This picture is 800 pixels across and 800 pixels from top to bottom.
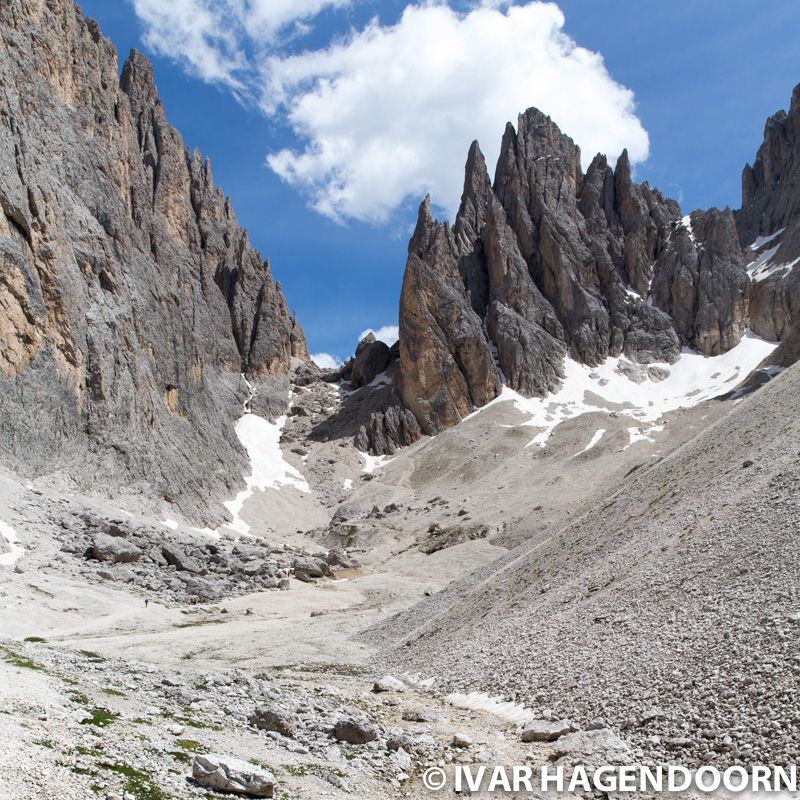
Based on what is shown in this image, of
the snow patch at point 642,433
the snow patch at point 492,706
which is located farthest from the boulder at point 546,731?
the snow patch at point 642,433

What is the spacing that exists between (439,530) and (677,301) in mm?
97963

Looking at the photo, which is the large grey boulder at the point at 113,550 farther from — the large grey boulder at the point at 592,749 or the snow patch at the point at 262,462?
the large grey boulder at the point at 592,749

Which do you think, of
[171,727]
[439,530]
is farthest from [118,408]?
[171,727]

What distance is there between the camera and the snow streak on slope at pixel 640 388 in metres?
121

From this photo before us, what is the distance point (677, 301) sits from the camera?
5979 inches

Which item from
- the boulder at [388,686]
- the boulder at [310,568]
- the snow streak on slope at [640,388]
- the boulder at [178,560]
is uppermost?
the snow streak on slope at [640,388]

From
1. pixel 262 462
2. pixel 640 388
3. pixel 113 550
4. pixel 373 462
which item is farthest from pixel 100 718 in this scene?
pixel 640 388

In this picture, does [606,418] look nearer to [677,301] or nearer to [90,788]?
[677,301]

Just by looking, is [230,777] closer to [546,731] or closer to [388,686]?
[546,731]

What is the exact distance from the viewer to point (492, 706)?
20328mm

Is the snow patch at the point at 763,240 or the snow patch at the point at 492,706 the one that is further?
the snow patch at the point at 763,240

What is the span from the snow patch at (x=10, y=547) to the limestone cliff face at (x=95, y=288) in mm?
12558

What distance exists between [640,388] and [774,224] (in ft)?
227

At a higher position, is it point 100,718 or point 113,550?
point 113,550
